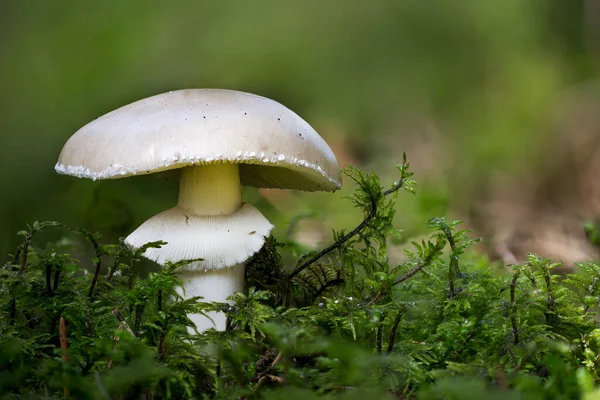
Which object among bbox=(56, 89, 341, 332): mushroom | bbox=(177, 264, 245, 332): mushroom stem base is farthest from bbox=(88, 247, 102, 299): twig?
bbox=(177, 264, 245, 332): mushroom stem base

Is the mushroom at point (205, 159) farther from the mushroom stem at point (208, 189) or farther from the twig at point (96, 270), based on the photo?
the twig at point (96, 270)

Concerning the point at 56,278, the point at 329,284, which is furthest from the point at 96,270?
the point at 329,284

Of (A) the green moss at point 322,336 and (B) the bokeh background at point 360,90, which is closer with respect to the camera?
(A) the green moss at point 322,336

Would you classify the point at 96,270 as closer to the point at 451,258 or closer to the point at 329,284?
the point at 329,284

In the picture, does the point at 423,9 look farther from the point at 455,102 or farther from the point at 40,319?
the point at 40,319

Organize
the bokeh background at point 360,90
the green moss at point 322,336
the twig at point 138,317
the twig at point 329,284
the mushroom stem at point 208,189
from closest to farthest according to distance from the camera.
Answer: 1. the green moss at point 322,336
2. the twig at point 138,317
3. the mushroom stem at point 208,189
4. the twig at point 329,284
5. the bokeh background at point 360,90

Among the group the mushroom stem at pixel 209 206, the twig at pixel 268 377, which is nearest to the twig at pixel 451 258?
the twig at pixel 268 377

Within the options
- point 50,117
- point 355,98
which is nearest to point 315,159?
point 50,117
